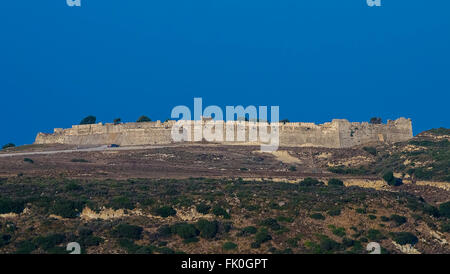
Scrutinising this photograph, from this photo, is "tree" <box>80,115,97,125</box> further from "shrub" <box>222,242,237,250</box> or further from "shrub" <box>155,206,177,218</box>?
"shrub" <box>222,242,237,250</box>

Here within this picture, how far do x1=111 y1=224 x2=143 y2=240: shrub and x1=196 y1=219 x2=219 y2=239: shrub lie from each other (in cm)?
306

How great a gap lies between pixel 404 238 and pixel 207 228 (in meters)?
9.88

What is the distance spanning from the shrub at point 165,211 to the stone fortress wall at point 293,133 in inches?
1326

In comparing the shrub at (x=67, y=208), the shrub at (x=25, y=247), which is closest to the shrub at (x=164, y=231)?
the shrub at (x=67, y=208)

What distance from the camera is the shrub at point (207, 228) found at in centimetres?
3281

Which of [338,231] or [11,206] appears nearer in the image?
[338,231]

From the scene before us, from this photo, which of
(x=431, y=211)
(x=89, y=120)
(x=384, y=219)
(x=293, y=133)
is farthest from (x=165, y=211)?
(x=89, y=120)

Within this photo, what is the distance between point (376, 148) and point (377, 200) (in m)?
28.9

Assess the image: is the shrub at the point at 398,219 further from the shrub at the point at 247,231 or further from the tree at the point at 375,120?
the tree at the point at 375,120

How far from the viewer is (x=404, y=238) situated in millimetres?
32938

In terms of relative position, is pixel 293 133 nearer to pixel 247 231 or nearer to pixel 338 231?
pixel 338 231

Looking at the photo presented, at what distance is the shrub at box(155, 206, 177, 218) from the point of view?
36.1 meters

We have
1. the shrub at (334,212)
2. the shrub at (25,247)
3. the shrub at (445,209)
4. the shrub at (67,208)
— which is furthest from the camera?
the shrub at (445,209)

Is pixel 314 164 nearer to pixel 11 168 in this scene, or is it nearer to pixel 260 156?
pixel 260 156
